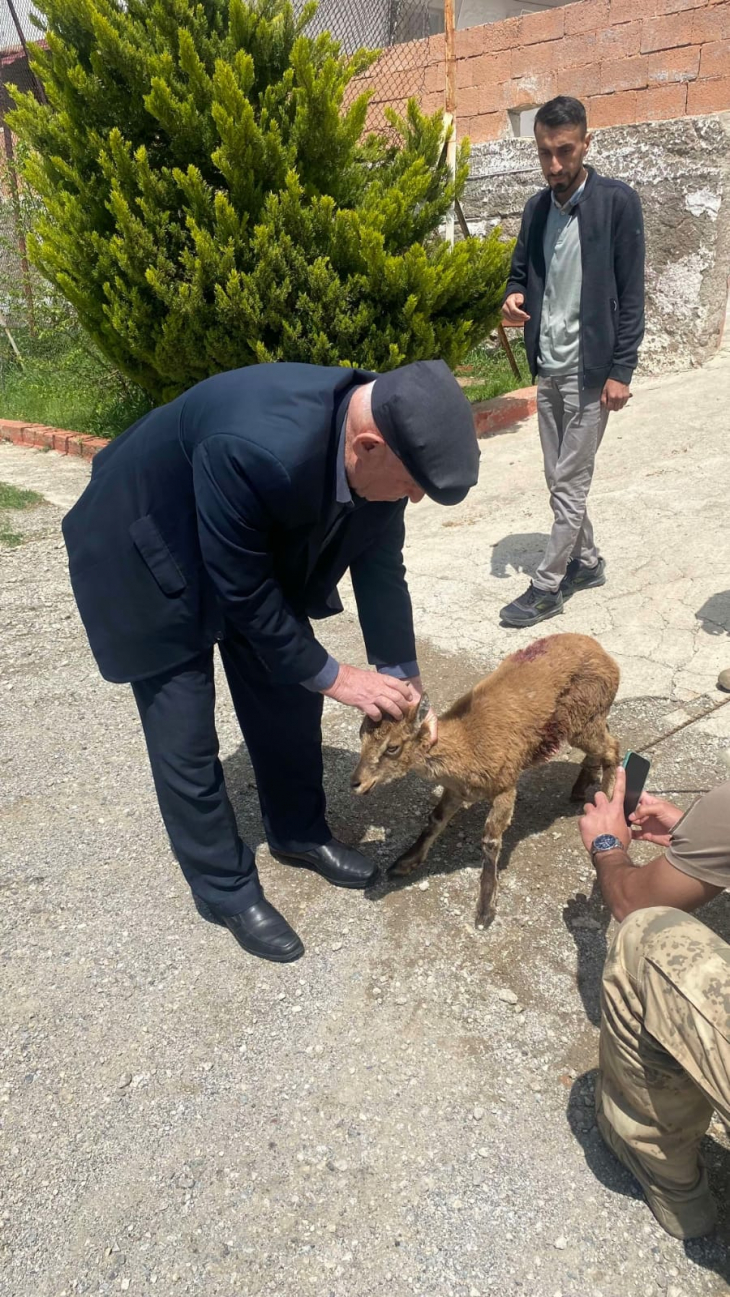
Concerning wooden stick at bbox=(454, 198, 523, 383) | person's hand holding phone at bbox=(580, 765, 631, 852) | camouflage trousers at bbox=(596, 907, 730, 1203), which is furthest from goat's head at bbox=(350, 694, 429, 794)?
wooden stick at bbox=(454, 198, 523, 383)

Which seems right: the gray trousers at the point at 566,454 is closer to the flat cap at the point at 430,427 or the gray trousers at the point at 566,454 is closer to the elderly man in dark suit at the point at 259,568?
the elderly man in dark suit at the point at 259,568

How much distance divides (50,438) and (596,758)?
308 inches

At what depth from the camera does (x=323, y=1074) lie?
2676 millimetres

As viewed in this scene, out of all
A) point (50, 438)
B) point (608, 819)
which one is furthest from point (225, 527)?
point (50, 438)

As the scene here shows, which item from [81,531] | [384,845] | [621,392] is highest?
[81,531]

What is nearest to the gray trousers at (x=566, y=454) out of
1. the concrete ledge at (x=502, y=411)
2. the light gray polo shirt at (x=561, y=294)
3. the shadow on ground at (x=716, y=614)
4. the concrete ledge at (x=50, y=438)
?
the light gray polo shirt at (x=561, y=294)

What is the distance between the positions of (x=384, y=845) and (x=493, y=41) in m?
9.22

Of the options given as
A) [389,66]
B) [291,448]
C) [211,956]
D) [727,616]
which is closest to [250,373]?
[291,448]

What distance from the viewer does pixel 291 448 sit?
91.1 inches

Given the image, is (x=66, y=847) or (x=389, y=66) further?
(x=389, y=66)

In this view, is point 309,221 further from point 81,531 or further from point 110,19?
point 81,531

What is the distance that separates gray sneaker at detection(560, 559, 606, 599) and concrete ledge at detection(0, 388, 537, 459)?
2.46 meters

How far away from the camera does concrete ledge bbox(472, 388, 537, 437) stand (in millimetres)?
8367

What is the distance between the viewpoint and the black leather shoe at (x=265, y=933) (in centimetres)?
307
